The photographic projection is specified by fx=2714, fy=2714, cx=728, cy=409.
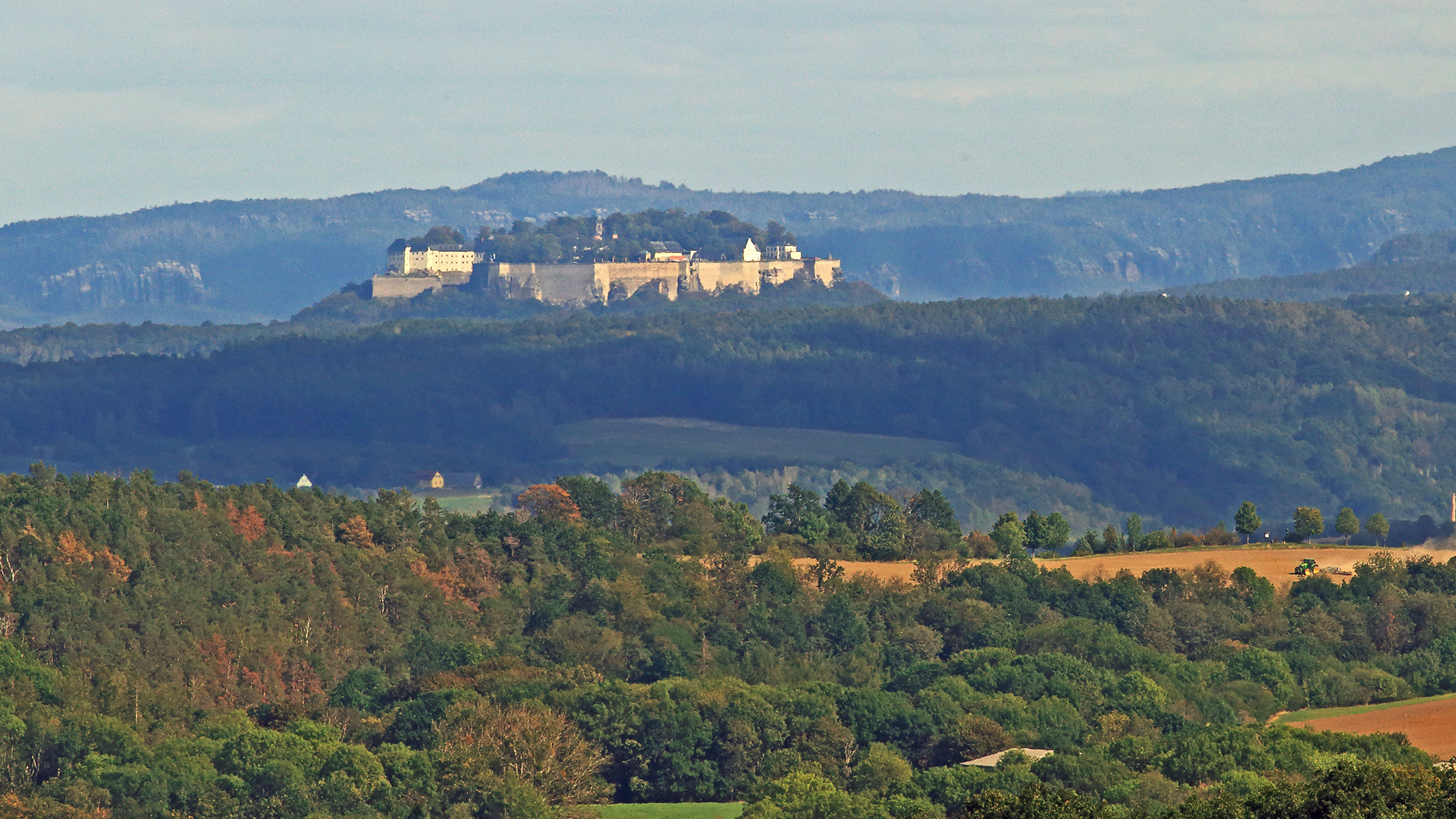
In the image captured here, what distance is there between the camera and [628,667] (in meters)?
74.3

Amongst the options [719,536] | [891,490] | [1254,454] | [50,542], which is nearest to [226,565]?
[50,542]

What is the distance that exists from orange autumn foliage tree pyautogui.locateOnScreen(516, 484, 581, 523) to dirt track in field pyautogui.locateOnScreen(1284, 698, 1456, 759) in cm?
3184

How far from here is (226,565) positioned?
78.8 meters

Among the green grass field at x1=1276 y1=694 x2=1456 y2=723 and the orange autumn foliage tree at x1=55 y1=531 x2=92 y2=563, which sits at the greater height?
the orange autumn foliage tree at x1=55 y1=531 x2=92 y2=563

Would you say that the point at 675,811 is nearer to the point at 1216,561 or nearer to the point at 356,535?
the point at 356,535

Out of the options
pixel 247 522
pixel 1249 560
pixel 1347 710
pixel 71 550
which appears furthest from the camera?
pixel 1249 560

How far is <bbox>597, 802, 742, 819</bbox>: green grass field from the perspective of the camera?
60.2 m

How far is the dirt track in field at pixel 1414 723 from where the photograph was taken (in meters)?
64.0

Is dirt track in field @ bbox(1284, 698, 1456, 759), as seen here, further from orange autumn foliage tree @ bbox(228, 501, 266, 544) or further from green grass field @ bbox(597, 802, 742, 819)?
orange autumn foliage tree @ bbox(228, 501, 266, 544)

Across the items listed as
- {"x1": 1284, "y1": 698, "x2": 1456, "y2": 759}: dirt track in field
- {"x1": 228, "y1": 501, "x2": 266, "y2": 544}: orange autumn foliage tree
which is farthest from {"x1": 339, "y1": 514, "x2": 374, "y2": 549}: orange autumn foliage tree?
{"x1": 1284, "y1": 698, "x2": 1456, "y2": 759}: dirt track in field

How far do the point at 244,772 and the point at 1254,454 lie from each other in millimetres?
140961

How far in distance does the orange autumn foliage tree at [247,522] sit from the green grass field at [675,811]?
76.8 feet

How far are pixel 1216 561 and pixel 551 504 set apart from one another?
23.0 meters

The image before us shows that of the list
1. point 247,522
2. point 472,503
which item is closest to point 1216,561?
point 247,522
